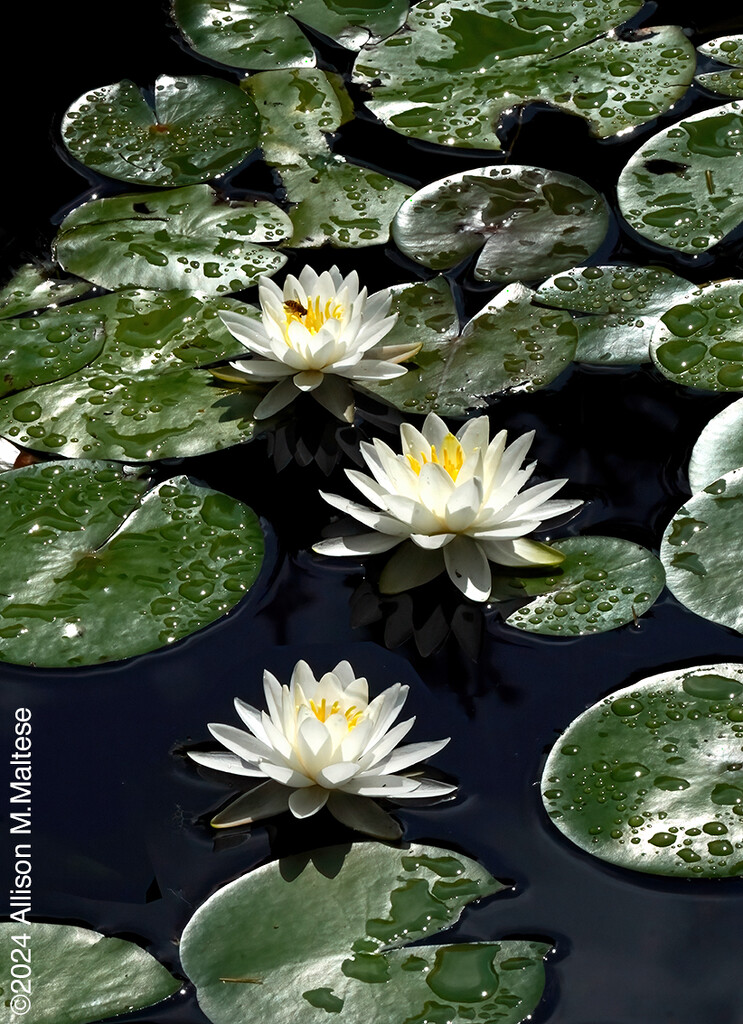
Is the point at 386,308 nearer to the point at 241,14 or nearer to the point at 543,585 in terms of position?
the point at 543,585

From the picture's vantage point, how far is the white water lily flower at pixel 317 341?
108 inches

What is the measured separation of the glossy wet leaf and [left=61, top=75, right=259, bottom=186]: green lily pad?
0.14 m

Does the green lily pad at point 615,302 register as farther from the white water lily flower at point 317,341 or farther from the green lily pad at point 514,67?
the green lily pad at point 514,67

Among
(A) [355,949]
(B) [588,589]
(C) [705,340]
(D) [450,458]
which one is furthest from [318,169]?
(A) [355,949]

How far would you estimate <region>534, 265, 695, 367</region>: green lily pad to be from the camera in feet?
9.33

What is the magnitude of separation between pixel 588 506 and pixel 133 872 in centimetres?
124

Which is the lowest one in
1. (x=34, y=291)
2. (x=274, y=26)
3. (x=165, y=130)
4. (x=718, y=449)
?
(x=718, y=449)

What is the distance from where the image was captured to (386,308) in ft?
9.15

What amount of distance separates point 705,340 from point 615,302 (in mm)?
270

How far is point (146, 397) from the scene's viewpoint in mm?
2805

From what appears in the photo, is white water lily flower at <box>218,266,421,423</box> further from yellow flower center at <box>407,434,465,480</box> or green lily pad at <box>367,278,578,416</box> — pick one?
yellow flower center at <box>407,434,465,480</box>

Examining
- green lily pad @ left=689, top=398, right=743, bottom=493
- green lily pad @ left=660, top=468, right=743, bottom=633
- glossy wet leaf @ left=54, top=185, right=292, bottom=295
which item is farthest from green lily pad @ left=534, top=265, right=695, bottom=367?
glossy wet leaf @ left=54, top=185, right=292, bottom=295

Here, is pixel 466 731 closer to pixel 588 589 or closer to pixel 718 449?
pixel 588 589

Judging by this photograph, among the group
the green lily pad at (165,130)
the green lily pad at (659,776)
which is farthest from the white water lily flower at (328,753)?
the green lily pad at (165,130)
